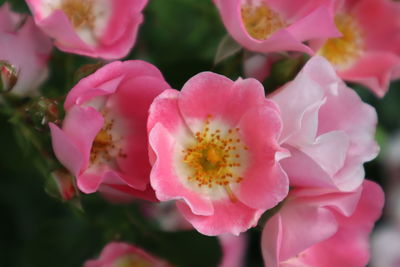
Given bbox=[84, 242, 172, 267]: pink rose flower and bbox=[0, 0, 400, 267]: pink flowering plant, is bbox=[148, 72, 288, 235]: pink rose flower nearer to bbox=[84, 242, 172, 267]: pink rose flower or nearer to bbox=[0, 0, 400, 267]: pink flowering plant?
bbox=[0, 0, 400, 267]: pink flowering plant

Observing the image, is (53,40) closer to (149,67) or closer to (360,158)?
(149,67)

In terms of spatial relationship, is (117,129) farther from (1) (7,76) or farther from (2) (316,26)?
(2) (316,26)

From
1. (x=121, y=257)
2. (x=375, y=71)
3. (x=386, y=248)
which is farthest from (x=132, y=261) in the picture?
(x=386, y=248)

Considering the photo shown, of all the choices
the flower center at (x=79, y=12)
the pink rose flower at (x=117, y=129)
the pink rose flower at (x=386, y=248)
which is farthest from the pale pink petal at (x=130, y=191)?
the pink rose flower at (x=386, y=248)

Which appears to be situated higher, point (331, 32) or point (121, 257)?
point (331, 32)

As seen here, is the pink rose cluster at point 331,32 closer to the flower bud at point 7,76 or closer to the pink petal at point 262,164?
the pink petal at point 262,164

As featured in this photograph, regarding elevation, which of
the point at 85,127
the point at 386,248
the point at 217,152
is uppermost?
the point at 85,127

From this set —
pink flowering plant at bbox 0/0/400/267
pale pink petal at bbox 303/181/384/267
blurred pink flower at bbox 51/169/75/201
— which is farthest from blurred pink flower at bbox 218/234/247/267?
blurred pink flower at bbox 51/169/75/201
